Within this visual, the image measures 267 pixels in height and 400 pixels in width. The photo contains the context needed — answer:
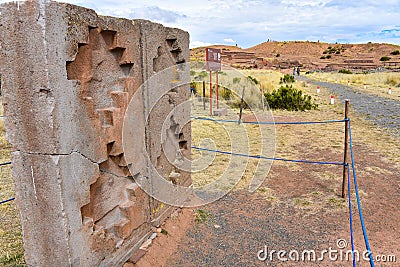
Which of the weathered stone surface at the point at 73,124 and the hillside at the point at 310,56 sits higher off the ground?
the hillside at the point at 310,56

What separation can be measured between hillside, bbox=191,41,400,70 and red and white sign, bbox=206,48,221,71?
31.5 m

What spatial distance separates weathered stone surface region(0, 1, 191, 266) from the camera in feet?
7.61

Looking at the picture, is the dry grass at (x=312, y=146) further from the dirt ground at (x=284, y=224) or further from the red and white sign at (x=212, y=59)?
the red and white sign at (x=212, y=59)

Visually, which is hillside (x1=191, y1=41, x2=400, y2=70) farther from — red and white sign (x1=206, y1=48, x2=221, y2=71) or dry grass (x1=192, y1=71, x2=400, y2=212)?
dry grass (x1=192, y1=71, x2=400, y2=212)

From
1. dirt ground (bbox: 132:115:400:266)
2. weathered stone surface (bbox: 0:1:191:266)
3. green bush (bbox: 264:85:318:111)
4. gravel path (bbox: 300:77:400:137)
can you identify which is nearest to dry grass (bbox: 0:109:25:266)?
weathered stone surface (bbox: 0:1:191:266)

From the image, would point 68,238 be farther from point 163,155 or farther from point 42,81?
point 163,155

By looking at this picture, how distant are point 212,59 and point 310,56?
5983 centimetres

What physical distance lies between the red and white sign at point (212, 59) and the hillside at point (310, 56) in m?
31.5

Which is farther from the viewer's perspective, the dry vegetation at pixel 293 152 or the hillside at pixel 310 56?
the hillside at pixel 310 56

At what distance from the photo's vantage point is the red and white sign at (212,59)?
11.4 m

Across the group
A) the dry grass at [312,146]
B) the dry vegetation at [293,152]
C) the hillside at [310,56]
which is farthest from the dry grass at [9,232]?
the hillside at [310,56]

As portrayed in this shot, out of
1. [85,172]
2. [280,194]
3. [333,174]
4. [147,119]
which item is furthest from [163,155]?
[333,174]

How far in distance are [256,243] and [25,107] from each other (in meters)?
3.03

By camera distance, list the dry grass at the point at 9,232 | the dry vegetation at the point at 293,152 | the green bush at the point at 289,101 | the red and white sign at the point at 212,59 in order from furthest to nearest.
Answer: the green bush at the point at 289,101 → the red and white sign at the point at 212,59 → the dry vegetation at the point at 293,152 → the dry grass at the point at 9,232
